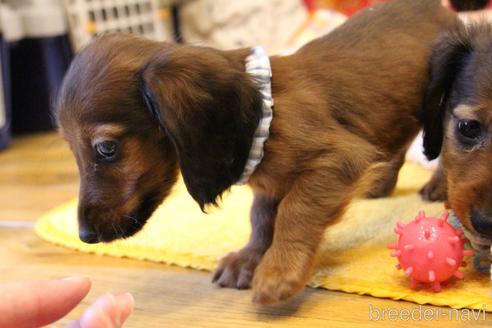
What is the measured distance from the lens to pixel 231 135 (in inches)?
49.9

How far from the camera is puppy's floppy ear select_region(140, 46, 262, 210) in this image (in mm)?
1207

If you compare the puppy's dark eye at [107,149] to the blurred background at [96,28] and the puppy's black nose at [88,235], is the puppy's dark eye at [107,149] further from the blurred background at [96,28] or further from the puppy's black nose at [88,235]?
the blurred background at [96,28]

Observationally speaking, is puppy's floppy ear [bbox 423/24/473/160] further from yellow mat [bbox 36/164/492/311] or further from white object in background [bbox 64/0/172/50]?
white object in background [bbox 64/0/172/50]

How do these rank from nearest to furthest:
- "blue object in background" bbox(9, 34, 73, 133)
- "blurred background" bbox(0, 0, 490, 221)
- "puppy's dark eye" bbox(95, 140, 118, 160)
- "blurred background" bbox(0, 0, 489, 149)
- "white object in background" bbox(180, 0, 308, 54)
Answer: "puppy's dark eye" bbox(95, 140, 118, 160) < "blurred background" bbox(0, 0, 490, 221) < "blurred background" bbox(0, 0, 489, 149) < "blue object in background" bbox(9, 34, 73, 133) < "white object in background" bbox(180, 0, 308, 54)

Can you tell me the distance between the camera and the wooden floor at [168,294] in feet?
4.11

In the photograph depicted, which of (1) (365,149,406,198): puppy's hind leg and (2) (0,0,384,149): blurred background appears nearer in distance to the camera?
(1) (365,149,406,198): puppy's hind leg

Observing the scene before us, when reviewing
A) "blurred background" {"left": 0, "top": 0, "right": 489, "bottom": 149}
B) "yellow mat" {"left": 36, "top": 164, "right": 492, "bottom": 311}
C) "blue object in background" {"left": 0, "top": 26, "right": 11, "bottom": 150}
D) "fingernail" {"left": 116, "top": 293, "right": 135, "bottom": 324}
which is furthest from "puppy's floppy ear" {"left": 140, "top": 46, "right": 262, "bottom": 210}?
"blue object in background" {"left": 0, "top": 26, "right": 11, "bottom": 150}

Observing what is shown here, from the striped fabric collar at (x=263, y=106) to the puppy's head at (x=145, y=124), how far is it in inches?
0.9

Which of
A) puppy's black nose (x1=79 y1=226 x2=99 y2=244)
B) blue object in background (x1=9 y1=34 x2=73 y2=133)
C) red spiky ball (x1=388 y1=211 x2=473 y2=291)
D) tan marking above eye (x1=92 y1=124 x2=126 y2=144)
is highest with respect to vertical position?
tan marking above eye (x1=92 y1=124 x2=126 y2=144)

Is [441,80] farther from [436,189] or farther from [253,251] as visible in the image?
[253,251]

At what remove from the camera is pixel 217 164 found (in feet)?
4.15

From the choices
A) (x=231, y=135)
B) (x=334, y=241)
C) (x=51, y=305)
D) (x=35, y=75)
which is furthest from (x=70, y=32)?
(x=51, y=305)

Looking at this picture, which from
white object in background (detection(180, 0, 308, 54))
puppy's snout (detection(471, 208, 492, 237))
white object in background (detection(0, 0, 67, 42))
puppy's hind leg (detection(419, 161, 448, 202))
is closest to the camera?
puppy's snout (detection(471, 208, 492, 237))

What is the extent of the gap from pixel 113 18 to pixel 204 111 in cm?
259
